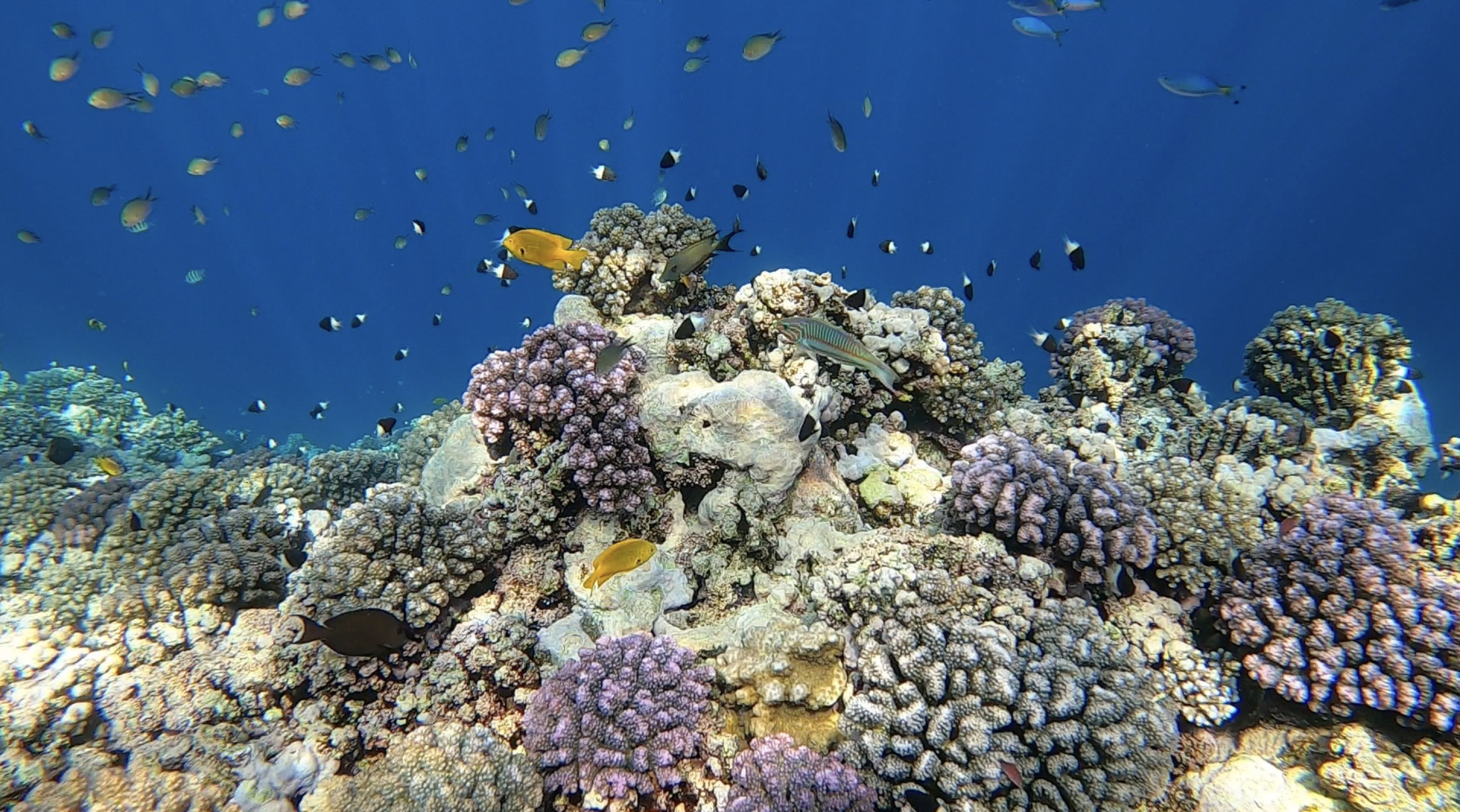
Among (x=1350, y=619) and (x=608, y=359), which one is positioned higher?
(x=608, y=359)

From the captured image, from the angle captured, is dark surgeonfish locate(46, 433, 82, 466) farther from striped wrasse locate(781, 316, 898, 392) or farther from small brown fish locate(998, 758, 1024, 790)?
small brown fish locate(998, 758, 1024, 790)

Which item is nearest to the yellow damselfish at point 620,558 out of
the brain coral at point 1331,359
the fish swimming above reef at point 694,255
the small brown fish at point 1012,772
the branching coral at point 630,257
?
the fish swimming above reef at point 694,255

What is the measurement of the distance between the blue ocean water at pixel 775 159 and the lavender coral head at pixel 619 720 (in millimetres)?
73384

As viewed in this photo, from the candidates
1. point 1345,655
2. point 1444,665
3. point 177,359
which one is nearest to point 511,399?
point 1345,655

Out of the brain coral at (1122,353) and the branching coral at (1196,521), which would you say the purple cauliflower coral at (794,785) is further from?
the brain coral at (1122,353)

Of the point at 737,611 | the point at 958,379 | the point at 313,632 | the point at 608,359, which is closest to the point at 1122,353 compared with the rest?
the point at 958,379

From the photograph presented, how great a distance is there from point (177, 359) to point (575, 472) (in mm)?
Result: 115089

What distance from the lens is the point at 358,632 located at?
3373 millimetres

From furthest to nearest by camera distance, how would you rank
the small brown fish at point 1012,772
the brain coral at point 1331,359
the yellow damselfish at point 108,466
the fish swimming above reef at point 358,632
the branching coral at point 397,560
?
the yellow damselfish at point 108,466, the brain coral at point 1331,359, the branching coral at point 397,560, the fish swimming above reef at point 358,632, the small brown fish at point 1012,772

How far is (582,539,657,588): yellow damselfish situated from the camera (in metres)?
3.61

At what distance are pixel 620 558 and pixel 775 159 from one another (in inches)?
3816

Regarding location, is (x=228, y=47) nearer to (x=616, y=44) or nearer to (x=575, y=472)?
(x=616, y=44)

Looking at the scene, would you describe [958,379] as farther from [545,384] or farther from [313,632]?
[313,632]

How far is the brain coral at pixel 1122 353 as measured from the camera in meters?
7.91
